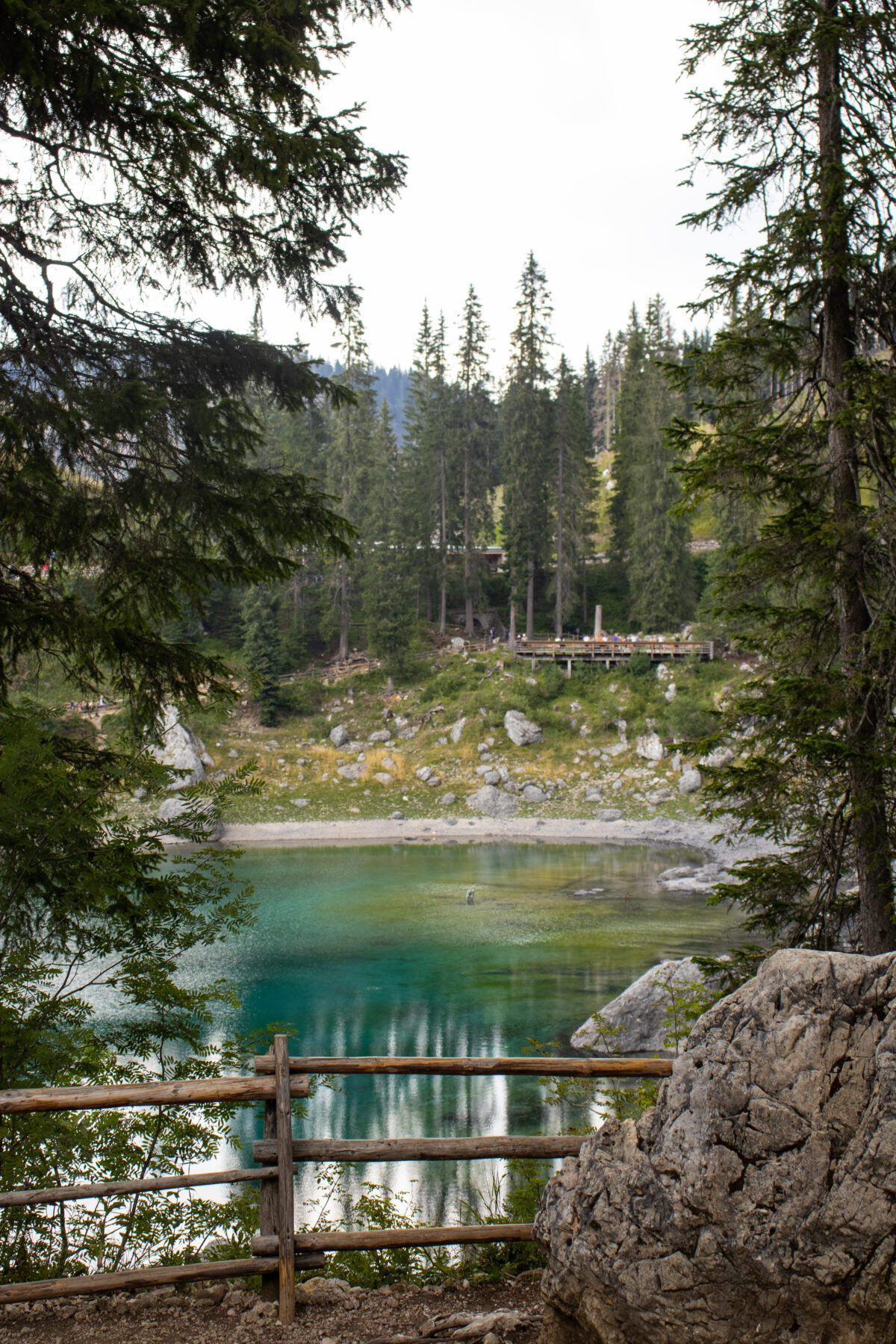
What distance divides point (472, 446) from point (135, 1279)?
51732 millimetres

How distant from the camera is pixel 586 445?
183 ft

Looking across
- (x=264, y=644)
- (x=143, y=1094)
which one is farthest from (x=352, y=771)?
(x=143, y=1094)

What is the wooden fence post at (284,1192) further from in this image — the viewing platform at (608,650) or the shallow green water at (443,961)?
the viewing platform at (608,650)

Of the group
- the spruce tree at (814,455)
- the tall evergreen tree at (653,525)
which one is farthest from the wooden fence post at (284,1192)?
the tall evergreen tree at (653,525)

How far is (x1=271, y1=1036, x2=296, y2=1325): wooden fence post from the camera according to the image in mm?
4645

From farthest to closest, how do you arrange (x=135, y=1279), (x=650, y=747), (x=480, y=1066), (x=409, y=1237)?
(x=650, y=747) → (x=480, y=1066) → (x=409, y=1237) → (x=135, y=1279)

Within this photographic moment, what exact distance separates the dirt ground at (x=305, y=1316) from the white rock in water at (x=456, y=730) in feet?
134

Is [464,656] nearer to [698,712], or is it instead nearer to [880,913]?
[698,712]

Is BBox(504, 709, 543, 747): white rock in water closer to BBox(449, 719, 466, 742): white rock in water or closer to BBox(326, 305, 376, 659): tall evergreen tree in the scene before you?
BBox(449, 719, 466, 742): white rock in water

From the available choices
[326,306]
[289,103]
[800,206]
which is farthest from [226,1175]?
[800,206]

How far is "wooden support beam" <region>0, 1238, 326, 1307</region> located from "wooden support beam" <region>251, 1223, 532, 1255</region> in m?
0.12

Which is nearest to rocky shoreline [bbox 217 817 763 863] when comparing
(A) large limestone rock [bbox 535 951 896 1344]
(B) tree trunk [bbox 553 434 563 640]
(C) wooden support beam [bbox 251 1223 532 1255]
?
(B) tree trunk [bbox 553 434 563 640]

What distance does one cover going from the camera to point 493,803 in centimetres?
4131

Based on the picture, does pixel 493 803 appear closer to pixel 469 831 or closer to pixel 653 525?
pixel 469 831
